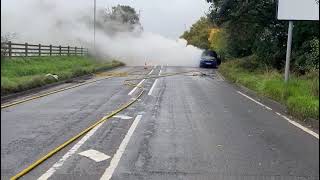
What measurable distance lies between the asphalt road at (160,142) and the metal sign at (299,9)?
12.6ft

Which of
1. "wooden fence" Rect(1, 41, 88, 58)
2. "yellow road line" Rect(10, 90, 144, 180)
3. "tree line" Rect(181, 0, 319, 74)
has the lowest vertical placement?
"yellow road line" Rect(10, 90, 144, 180)

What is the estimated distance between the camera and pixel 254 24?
1255 inches

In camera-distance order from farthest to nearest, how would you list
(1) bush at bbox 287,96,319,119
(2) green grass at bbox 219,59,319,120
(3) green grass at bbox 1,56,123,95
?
(3) green grass at bbox 1,56,123,95 → (2) green grass at bbox 219,59,319,120 → (1) bush at bbox 287,96,319,119

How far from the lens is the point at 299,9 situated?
1869 cm

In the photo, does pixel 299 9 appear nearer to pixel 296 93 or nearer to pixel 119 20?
pixel 296 93

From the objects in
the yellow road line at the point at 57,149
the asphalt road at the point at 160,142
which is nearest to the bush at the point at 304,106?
Answer: the asphalt road at the point at 160,142

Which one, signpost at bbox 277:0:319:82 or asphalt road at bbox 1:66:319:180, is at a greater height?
signpost at bbox 277:0:319:82

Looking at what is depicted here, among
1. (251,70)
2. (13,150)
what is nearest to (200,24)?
(251,70)

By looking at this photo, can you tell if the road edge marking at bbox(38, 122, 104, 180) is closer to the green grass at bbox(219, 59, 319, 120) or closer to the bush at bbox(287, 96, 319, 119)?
the bush at bbox(287, 96, 319, 119)

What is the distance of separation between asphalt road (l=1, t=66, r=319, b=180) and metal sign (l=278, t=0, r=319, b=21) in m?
3.83

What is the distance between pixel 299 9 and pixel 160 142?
10.6 meters

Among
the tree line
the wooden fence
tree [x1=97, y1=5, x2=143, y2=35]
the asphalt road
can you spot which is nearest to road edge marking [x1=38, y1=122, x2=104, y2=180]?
the asphalt road

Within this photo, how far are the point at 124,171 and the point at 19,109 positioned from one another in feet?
28.0

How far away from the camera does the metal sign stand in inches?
720
